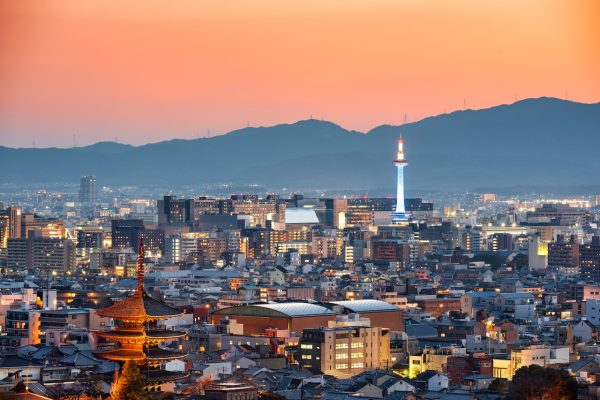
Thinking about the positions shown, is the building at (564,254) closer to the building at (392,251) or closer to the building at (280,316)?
the building at (392,251)

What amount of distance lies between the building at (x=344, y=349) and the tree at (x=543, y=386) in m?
10.2

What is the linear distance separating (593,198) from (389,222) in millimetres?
66067

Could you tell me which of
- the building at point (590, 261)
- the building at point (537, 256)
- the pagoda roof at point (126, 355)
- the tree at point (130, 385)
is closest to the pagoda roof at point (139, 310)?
the pagoda roof at point (126, 355)

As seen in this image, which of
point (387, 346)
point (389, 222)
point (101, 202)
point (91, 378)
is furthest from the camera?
point (101, 202)

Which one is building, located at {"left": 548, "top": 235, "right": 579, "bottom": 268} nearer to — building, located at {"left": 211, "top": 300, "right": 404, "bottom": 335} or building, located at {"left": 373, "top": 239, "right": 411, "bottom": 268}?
building, located at {"left": 373, "top": 239, "right": 411, "bottom": 268}

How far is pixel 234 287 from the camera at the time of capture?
6719 centimetres

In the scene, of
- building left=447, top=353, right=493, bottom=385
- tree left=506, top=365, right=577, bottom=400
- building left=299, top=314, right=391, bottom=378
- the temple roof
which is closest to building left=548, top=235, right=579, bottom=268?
building left=299, top=314, right=391, bottom=378

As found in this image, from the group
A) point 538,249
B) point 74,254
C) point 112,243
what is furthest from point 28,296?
point 112,243

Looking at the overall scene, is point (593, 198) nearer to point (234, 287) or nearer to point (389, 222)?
point (389, 222)

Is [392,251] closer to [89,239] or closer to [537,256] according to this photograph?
[537,256]

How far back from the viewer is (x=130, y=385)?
22734 mm

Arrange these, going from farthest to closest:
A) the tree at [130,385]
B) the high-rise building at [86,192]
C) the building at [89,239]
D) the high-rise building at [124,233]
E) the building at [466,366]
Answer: the high-rise building at [86,192] → the high-rise building at [124,233] → the building at [89,239] → the building at [466,366] → the tree at [130,385]

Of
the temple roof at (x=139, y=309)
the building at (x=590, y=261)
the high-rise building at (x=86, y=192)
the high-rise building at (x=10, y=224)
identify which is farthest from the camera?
the high-rise building at (x=86, y=192)

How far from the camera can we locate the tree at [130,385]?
74.6 feet
